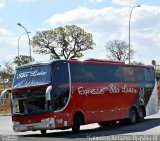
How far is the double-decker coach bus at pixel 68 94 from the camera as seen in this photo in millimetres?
20594

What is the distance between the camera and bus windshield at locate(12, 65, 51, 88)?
20.8 meters

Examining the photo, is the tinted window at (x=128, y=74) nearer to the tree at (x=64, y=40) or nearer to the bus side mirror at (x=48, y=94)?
the bus side mirror at (x=48, y=94)

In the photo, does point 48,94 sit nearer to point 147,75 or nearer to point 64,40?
point 147,75

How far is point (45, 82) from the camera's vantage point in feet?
67.7

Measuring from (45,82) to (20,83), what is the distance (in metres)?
1.67

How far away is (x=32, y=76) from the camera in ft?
70.4

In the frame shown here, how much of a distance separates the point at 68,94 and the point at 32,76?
5.99 feet

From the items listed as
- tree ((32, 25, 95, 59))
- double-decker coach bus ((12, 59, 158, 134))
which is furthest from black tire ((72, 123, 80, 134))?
tree ((32, 25, 95, 59))

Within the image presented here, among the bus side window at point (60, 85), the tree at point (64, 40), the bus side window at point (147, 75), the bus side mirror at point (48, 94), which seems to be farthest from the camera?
the tree at point (64, 40)

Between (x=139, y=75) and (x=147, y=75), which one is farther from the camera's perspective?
(x=147, y=75)

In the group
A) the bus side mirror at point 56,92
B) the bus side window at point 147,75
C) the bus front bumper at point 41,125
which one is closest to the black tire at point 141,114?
the bus side window at point 147,75

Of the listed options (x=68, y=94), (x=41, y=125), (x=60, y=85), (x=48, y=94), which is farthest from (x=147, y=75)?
(x=48, y=94)

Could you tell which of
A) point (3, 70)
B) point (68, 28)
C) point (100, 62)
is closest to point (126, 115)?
point (100, 62)

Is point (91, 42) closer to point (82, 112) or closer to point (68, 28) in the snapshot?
point (68, 28)
